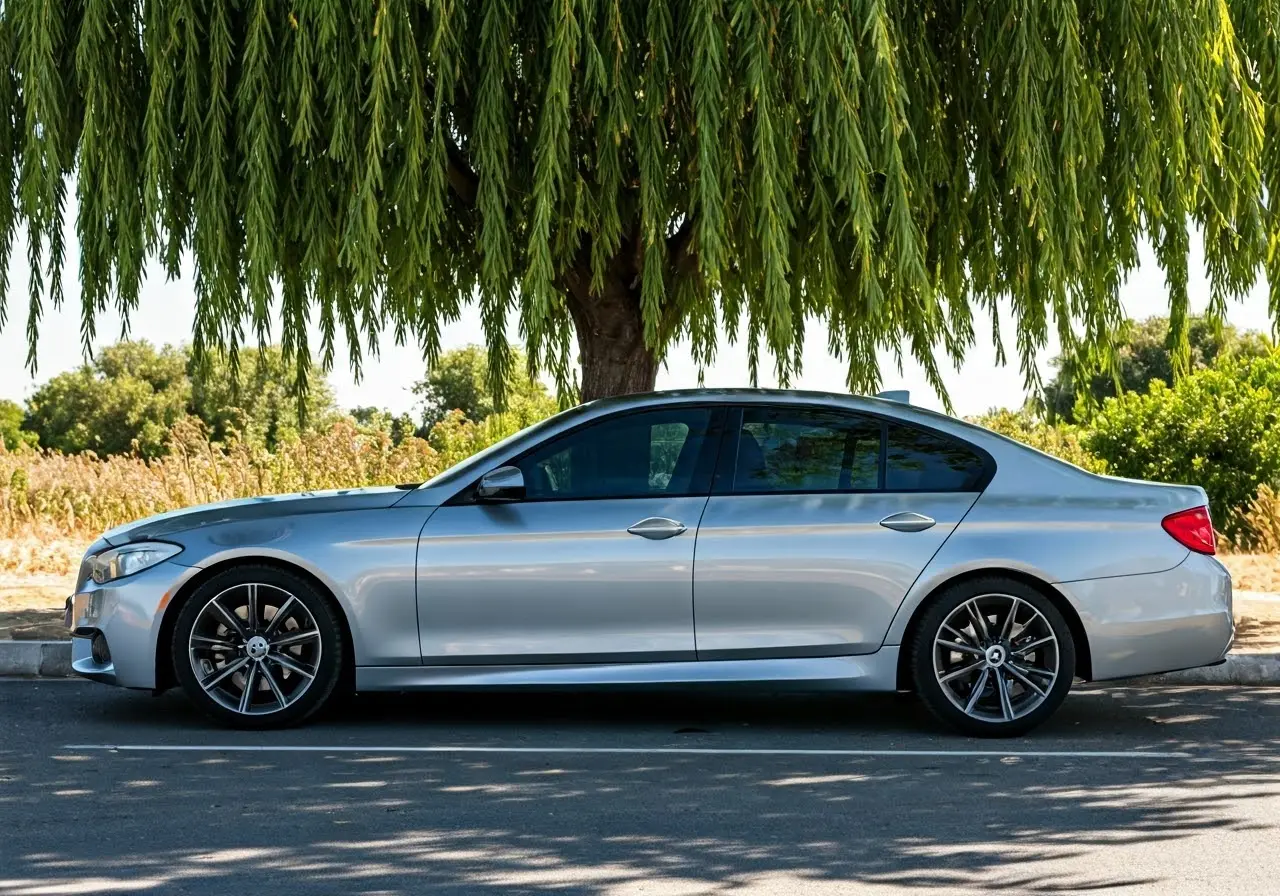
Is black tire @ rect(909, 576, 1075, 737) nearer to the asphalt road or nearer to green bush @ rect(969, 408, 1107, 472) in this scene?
the asphalt road

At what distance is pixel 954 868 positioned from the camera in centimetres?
558

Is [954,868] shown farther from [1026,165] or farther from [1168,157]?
[1168,157]

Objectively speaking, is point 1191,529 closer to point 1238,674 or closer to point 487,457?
point 1238,674

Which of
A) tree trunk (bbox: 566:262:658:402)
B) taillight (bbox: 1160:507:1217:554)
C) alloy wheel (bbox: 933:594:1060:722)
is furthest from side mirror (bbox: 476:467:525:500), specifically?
tree trunk (bbox: 566:262:658:402)

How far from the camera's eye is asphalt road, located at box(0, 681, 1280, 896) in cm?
550

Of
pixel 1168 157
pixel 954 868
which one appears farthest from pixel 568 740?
pixel 1168 157

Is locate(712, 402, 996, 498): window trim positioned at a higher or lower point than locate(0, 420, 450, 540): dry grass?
lower

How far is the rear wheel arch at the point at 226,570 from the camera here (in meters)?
7.95

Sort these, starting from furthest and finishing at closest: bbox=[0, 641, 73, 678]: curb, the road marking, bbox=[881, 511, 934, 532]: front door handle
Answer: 1. bbox=[0, 641, 73, 678]: curb
2. bbox=[881, 511, 934, 532]: front door handle
3. the road marking

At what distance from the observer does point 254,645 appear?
26.1 ft

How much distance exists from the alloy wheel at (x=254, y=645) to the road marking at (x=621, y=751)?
0.39 meters

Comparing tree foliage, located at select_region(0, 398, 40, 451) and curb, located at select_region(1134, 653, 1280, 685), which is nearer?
curb, located at select_region(1134, 653, 1280, 685)

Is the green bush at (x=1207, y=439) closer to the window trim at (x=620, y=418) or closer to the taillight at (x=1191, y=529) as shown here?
the taillight at (x=1191, y=529)

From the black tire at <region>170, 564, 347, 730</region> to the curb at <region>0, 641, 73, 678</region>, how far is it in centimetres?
249
